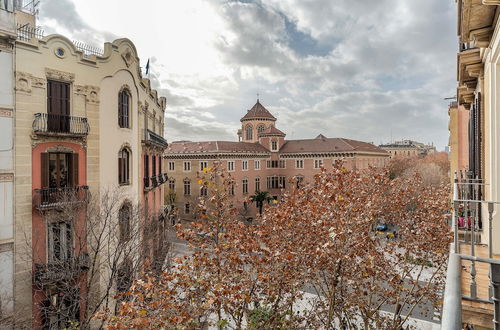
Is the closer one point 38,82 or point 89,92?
point 38,82

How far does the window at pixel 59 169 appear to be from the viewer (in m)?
14.8

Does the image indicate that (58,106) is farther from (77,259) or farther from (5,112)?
(77,259)

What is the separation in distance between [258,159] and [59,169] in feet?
142

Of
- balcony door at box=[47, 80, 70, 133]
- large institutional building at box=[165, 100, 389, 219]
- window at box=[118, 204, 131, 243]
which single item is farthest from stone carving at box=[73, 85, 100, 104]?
large institutional building at box=[165, 100, 389, 219]

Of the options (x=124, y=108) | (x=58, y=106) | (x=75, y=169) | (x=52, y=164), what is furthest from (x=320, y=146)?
(x=52, y=164)

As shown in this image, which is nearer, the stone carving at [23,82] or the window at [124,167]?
the stone carving at [23,82]

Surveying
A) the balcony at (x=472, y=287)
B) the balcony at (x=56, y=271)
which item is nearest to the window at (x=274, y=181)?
the balcony at (x=56, y=271)

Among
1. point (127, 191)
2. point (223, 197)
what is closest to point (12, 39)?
point (127, 191)

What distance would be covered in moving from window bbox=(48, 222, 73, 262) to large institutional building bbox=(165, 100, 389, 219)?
3093cm

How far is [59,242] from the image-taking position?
15281 millimetres

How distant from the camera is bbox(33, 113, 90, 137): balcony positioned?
14.4 metres

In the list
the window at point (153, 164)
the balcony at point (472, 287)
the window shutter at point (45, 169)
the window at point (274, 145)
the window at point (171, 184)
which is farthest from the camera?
the window at point (274, 145)

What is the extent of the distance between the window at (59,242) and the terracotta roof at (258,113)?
173 feet

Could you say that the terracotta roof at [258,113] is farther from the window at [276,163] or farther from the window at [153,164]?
the window at [153,164]
